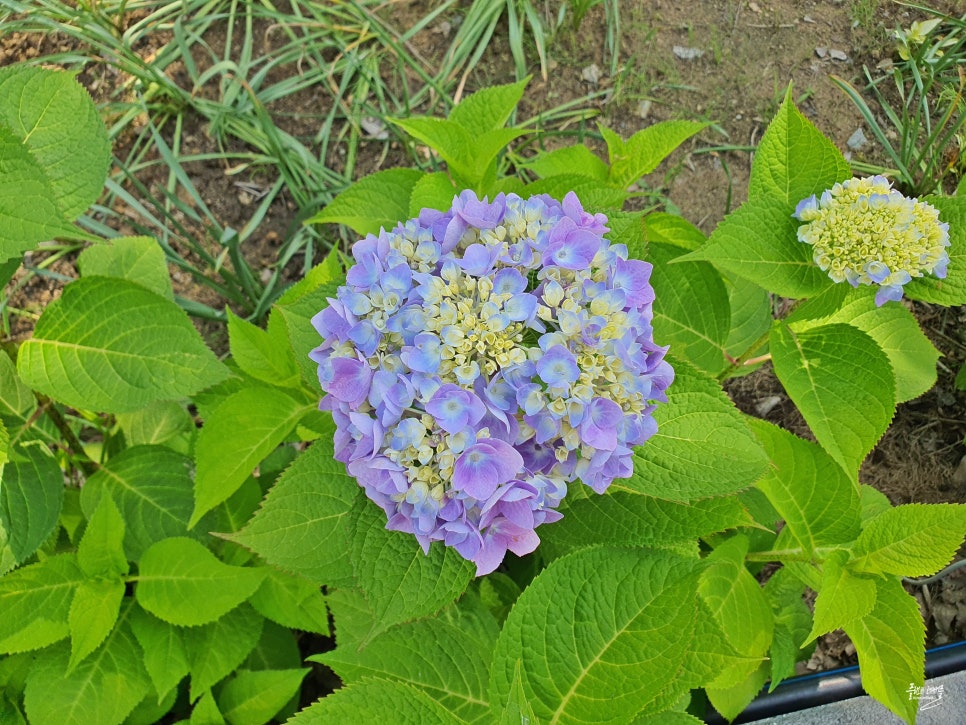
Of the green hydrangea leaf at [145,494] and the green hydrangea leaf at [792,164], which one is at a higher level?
the green hydrangea leaf at [792,164]

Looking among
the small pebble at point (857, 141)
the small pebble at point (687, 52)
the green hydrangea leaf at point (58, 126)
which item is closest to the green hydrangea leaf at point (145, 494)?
the green hydrangea leaf at point (58, 126)

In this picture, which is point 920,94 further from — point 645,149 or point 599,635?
point 599,635

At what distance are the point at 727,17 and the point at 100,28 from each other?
2.62m

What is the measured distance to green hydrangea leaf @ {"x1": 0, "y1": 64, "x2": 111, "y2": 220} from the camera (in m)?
1.44

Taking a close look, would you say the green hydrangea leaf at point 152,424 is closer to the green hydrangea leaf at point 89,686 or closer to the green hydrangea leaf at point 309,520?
the green hydrangea leaf at point 89,686

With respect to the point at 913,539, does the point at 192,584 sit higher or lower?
lower

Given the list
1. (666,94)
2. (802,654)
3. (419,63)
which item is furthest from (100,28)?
(802,654)

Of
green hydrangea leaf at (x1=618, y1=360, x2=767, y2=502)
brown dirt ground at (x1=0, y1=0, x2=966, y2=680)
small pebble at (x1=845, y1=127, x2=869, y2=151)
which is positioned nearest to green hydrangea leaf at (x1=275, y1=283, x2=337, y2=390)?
green hydrangea leaf at (x1=618, y1=360, x2=767, y2=502)

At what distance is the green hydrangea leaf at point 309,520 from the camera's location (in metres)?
1.32

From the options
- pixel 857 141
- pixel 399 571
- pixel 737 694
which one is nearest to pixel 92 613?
pixel 399 571

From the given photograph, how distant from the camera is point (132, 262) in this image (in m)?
1.90

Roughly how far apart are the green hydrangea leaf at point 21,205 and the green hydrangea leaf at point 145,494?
74 cm

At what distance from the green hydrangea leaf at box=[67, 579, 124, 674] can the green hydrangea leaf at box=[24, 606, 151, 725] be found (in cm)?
6

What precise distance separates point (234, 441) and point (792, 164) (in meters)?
1.36
